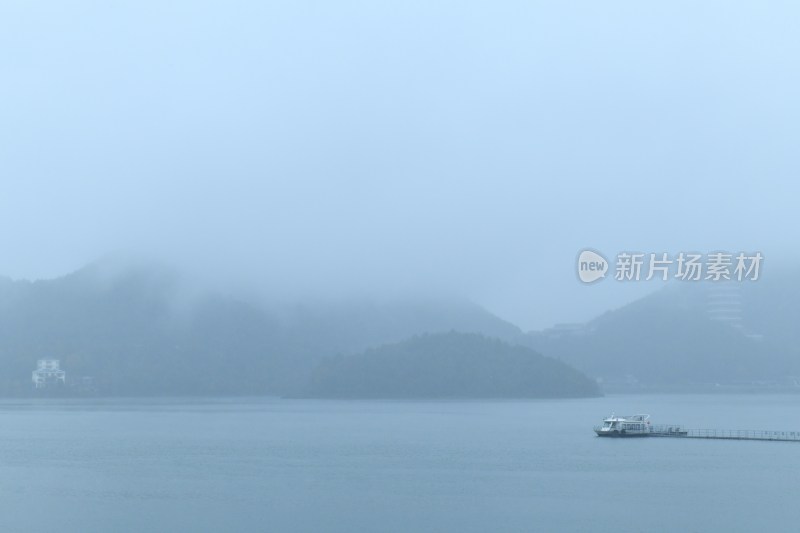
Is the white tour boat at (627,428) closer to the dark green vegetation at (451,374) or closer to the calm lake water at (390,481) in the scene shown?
the calm lake water at (390,481)

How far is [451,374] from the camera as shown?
5074 inches

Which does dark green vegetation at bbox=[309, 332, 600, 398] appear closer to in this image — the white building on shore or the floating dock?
the white building on shore

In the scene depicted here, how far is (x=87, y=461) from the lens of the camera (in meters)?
45.6

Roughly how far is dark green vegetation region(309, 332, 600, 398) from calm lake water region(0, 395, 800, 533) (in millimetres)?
62372

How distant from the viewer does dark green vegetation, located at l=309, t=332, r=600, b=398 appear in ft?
418

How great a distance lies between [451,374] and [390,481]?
301 ft

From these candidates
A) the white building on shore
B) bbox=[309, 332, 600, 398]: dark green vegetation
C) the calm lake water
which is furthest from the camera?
the white building on shore

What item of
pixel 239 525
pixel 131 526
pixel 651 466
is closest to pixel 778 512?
pixel 651 466

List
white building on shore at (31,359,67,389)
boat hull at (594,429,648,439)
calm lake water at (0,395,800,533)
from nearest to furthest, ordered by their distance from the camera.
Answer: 1. calm lake water at (0,395,800,533)
2. boat hull at (594,429,648,439)
3. white building on shore at (31,359,67,389)

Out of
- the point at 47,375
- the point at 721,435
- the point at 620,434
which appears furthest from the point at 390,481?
the point at 47,375

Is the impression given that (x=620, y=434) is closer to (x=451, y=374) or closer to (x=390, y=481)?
(x=390, y=481)

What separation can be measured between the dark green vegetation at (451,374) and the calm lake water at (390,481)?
62372 mm

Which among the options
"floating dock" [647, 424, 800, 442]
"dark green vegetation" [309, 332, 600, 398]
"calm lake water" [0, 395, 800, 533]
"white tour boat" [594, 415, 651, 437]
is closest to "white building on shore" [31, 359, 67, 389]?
"dark green vegetation" [309, 332, 600, 398]

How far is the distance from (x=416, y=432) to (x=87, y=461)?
22.7 meters
